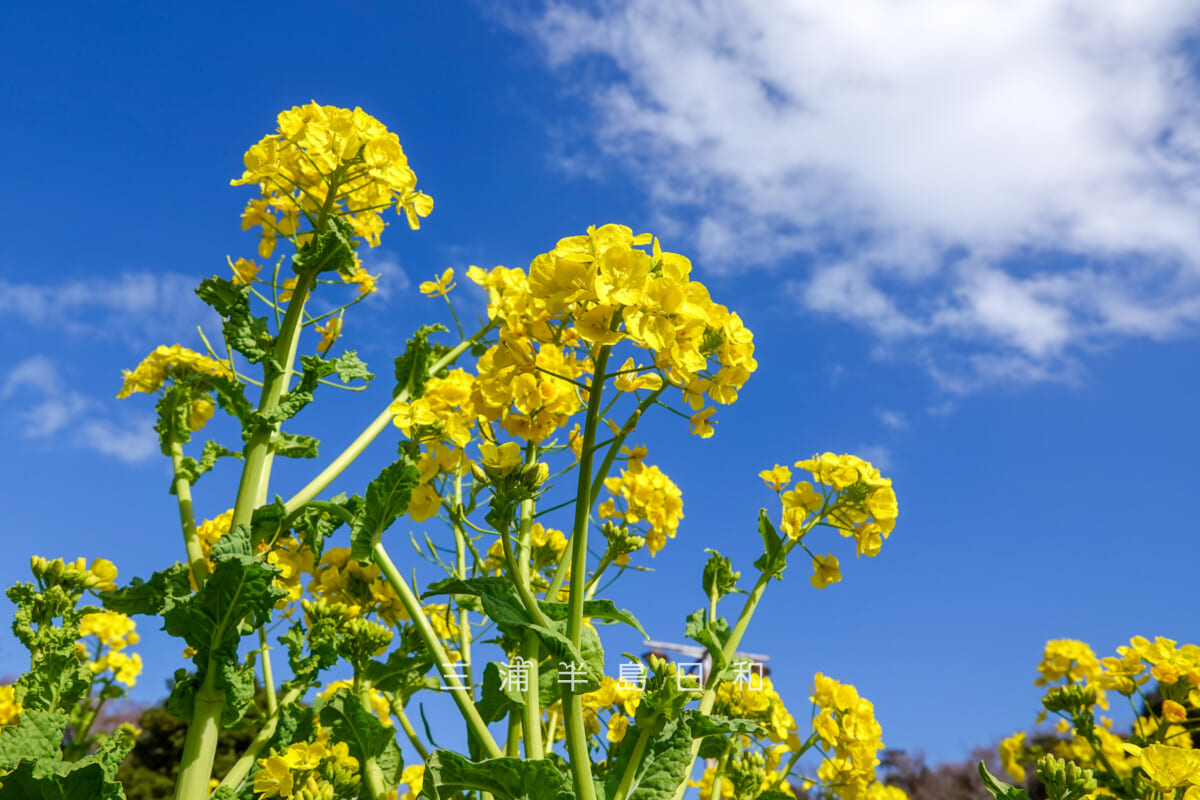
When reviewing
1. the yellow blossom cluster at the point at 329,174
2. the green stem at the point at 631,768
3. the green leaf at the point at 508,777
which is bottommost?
the green leaf at the point at 508,777

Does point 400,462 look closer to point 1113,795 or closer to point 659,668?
point 659,668

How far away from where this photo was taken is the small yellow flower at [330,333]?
3.29m

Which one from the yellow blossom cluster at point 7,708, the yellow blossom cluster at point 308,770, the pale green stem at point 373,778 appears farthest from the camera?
the yellow blossom cluster at point 7,708

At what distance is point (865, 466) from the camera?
241 cm

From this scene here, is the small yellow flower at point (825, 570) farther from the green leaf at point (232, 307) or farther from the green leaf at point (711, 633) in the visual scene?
the green leaf at point (232, 307)

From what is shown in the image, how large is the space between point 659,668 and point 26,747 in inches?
84.0

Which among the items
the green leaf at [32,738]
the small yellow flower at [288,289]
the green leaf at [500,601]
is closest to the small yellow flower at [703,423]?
Answer: the green leaf at [500,601]

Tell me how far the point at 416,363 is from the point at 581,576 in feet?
5.81

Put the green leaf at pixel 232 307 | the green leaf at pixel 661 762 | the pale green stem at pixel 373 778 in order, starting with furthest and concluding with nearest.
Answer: the green leaf at pixel 232 307
the pale green stem at pixel 373 778
the green leaf at pixel 661 762

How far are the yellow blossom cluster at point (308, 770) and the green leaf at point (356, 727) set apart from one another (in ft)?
0.12

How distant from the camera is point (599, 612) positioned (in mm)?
1957

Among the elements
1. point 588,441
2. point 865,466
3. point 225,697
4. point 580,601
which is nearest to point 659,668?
point 580,601

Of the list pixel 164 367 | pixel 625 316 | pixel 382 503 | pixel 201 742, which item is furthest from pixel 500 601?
pixel 164 367

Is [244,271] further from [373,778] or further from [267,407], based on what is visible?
[373,778]
